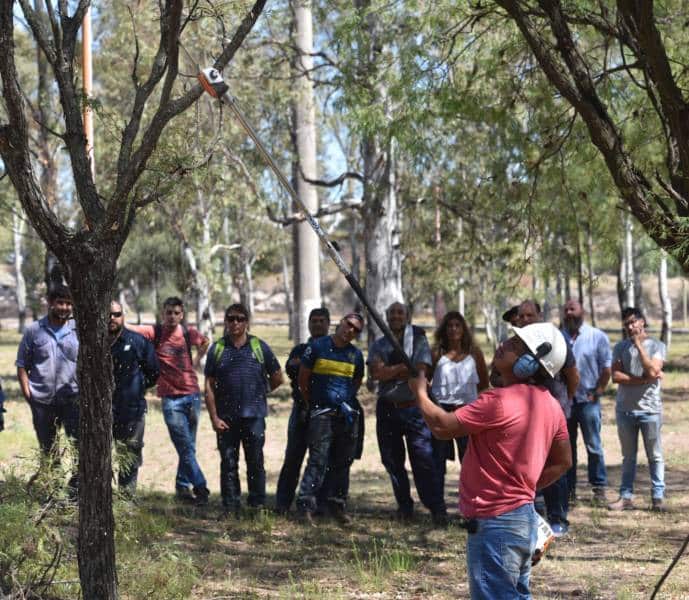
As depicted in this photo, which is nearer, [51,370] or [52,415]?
[51,370]

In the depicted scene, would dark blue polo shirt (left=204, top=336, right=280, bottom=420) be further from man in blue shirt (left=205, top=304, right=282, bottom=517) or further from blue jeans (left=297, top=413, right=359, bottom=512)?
blue jeans (left=297, top=413, right=359, bottom=512)

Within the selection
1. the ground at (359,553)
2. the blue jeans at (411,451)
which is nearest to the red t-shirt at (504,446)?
the ground at (359,553)

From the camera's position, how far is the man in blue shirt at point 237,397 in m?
8.91

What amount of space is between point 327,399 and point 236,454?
38.5 inches

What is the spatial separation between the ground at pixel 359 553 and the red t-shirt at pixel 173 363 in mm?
1048

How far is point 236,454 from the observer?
9102 millimetres

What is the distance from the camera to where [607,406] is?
19.4 meters

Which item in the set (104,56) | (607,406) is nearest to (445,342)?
(607,406)

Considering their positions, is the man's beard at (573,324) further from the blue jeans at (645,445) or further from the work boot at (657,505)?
the work boot at (657,505)

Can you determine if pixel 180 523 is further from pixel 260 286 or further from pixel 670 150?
pixel 260 286

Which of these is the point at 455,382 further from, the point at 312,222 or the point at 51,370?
the point at 312,222

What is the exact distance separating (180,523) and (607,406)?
12.4 meters

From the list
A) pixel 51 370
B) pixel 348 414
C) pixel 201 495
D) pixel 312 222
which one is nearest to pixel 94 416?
pixel 312 222

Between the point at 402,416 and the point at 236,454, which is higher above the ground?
the point at 402,416
